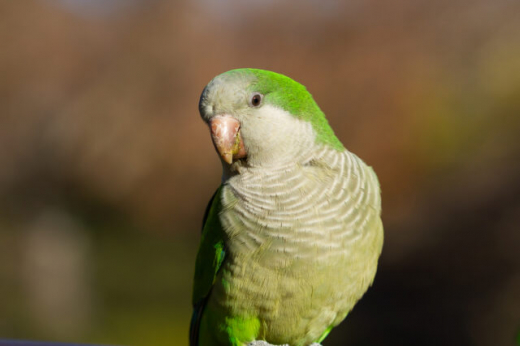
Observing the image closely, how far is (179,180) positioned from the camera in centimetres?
794

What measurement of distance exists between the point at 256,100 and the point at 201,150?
5.65m

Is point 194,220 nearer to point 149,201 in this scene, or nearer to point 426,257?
point 149,201

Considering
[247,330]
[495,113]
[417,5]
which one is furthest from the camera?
[417,5]

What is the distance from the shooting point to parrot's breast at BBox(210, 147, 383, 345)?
2045mm

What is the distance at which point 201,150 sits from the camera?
25.2 feet

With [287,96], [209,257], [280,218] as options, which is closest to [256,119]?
[287,96]

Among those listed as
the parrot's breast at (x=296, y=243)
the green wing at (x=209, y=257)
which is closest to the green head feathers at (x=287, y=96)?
the parrot's breast at (x=296, y=243)

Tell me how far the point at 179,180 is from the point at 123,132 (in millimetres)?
1070

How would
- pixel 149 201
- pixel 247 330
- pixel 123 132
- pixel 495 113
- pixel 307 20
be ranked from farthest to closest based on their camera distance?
pixel 149 201, pixel 123 132, pixel 307 20, pixel 495 113, pixel 247 330

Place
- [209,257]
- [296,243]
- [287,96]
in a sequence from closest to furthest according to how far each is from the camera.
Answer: [296,243] → [287,96] → [209,257]

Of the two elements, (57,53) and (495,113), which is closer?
(495,113)

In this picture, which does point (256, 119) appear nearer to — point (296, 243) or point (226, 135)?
point (226, 135)

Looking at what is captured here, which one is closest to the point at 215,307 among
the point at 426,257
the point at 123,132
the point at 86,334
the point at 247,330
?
the point at 247,330

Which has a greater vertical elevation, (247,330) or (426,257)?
(247,330)
